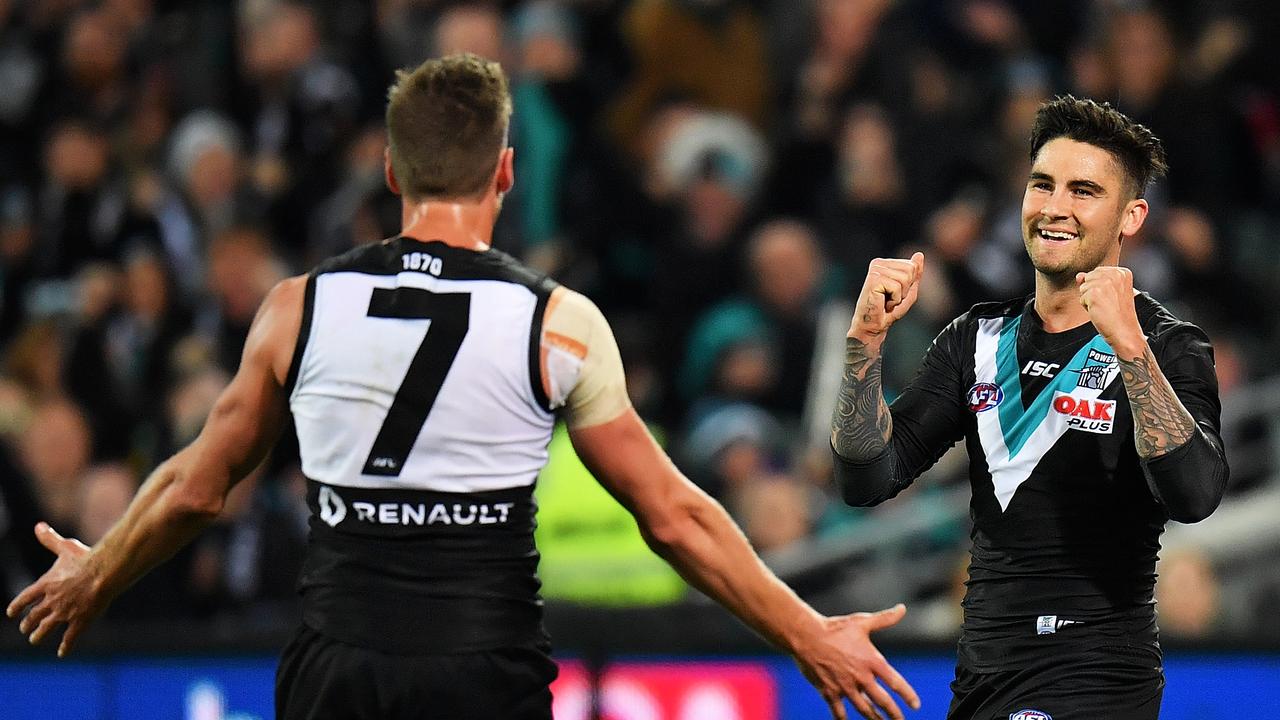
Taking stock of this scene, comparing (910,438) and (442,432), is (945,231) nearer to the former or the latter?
(910,438)

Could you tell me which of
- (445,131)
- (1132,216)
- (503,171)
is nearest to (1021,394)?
(1132,216)

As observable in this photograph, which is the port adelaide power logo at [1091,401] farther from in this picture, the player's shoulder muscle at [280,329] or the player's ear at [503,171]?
the player's shoulder muscle at [280,329]

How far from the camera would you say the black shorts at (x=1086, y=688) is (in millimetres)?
4086

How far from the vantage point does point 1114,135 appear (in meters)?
4.29

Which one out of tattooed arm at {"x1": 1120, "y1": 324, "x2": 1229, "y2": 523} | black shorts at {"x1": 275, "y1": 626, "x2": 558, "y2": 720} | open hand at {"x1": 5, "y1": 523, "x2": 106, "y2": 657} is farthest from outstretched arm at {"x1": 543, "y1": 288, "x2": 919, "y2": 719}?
open hand at {"x1": 5, "y1": 523, "x2": 106, "y2": 657}

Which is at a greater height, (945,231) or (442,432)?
(945,231)

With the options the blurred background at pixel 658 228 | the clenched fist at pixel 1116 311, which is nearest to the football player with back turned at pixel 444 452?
the clenched fist at pixel 1116 311

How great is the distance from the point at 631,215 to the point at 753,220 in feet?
2.58

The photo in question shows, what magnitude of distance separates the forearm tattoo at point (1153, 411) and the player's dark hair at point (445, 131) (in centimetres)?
158

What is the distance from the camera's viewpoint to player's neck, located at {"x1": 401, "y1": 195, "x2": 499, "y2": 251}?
421 cm

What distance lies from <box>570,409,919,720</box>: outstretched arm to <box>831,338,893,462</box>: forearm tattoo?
0.36 metres

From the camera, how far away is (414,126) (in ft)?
13.8

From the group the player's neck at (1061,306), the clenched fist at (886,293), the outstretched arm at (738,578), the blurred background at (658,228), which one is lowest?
the outstretched arm at (738,578)

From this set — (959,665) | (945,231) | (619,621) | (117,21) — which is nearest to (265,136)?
(117,21)
